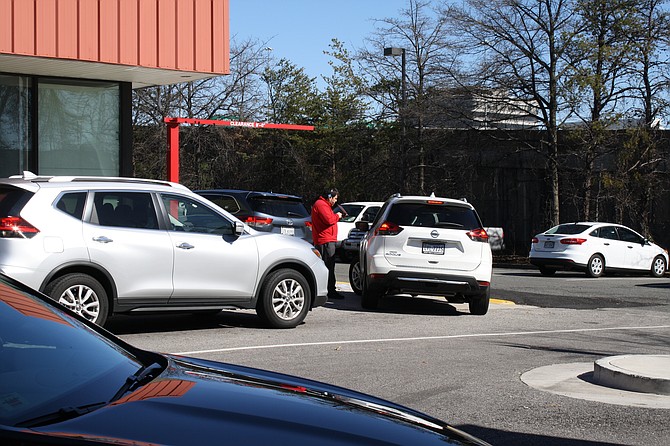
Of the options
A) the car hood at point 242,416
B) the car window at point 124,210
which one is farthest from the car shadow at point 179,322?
the car hood at point 242,416

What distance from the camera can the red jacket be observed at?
1553cm

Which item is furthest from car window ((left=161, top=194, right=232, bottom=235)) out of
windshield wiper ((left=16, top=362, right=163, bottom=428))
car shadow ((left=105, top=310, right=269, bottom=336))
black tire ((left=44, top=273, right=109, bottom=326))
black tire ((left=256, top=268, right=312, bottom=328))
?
windshield wiper ((left=16, top=362, right=163, bottom=428))

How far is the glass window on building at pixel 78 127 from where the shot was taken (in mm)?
16375

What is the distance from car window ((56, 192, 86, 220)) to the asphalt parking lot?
1.59m

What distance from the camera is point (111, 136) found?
17.0m

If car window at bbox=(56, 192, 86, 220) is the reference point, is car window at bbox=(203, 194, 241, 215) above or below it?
above

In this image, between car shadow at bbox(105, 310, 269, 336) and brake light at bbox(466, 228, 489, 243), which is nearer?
car shadow at bbox(105, 310, 269, 336)

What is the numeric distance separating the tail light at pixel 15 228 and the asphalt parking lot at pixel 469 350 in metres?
1.72

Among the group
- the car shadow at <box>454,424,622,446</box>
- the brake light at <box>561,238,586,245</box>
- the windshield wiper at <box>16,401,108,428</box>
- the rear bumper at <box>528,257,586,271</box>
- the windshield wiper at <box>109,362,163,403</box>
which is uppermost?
the brake light at <box>561,238,586,245</box>

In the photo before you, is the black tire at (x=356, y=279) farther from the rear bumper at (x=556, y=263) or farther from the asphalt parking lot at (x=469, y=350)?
the rear bumper at (x=556, y=263)

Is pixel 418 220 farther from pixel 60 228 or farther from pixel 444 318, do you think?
pixel 60 228

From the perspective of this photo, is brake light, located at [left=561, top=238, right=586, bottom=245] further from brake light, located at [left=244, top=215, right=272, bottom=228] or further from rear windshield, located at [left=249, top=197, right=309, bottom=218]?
brake light, located at [left=244, top=215, right=272, bottom=228]

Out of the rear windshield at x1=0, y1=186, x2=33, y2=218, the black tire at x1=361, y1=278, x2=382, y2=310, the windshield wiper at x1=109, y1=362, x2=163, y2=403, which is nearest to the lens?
the windshield wiper at x1=109, y1=362, x2=163, y2=403

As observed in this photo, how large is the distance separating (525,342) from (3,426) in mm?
9067
